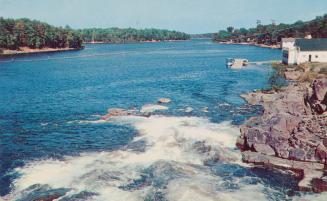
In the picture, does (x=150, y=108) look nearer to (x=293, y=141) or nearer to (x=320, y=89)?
(x=320, y=89)

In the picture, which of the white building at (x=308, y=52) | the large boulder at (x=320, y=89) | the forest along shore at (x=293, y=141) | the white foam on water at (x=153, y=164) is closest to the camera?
the white foam on water at (x=153, y=164)

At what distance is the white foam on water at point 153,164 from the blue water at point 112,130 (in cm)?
11

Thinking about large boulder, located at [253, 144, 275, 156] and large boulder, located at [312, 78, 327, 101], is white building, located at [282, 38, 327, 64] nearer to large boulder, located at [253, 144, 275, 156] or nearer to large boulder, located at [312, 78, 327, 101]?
large boulder, located at [312, 78, 327, 101]

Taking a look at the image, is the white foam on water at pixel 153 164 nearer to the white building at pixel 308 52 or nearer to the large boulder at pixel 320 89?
the large boulder at pixel 320 89

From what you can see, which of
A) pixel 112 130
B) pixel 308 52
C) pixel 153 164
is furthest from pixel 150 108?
pixel 308 52

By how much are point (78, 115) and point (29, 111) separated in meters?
9.83

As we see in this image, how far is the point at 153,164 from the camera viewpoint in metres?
43.2

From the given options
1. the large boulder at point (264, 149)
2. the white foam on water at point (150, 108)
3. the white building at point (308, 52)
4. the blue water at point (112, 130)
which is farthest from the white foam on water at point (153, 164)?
the white building at point (308, 52)

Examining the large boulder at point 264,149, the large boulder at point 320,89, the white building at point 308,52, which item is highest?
the white building at point 308,52

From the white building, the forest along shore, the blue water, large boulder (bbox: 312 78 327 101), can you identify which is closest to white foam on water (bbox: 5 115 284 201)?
the blue water

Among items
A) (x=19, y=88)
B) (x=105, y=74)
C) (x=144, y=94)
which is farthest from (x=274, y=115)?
(x=105, y=74)

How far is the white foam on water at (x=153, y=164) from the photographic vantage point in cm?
3635

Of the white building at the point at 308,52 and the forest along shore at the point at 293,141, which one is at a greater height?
the white building at the point at 308,52

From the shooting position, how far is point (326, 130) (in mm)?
44750
